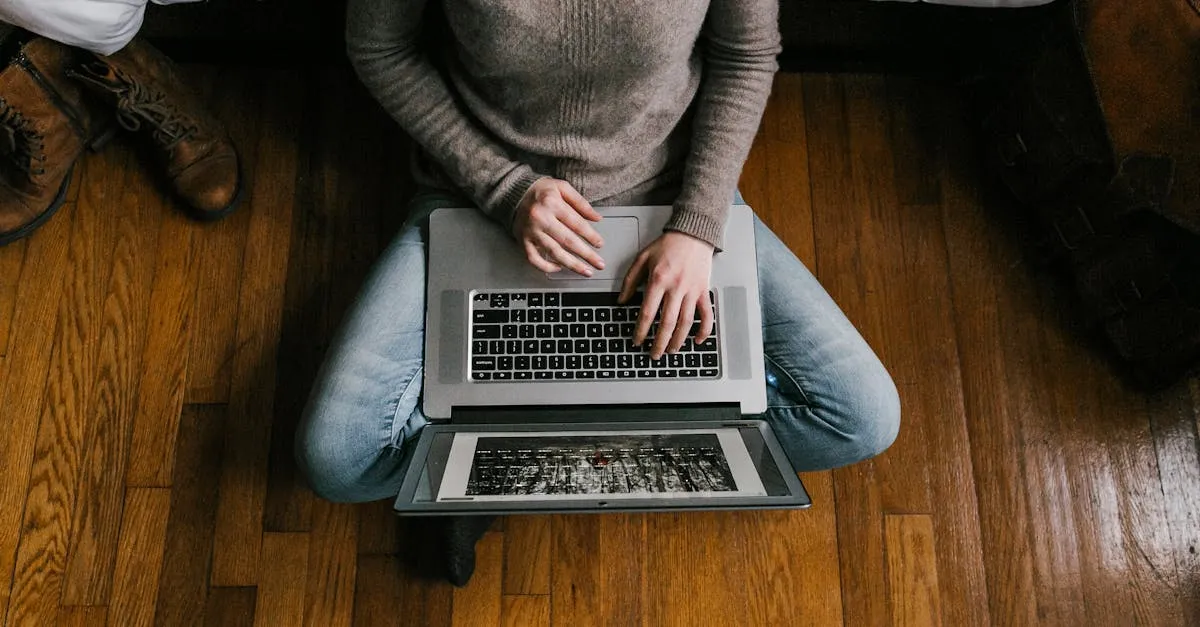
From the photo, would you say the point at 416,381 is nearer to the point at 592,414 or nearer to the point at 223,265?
the point at 592,414

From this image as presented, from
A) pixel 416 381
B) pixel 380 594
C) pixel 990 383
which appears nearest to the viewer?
pixel 416 381

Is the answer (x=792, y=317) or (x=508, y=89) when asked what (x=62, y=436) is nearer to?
(x=508, y=89)

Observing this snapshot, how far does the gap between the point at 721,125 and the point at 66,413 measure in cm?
105

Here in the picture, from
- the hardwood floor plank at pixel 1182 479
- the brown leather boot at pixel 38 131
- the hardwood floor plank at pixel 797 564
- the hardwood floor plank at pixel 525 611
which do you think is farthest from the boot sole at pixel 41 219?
the hardwood floor plank at pixel 1182 479

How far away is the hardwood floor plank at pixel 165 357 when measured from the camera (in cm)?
122

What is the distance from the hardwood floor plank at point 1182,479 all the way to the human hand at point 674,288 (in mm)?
835

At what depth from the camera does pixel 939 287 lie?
1.34 metres

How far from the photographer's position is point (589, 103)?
922 mm

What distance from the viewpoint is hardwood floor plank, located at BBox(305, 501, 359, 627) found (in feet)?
3.88

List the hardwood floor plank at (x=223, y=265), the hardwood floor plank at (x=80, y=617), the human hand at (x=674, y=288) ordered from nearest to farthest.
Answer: the human hand at (x=674, y=288) < the hardwood floor plank at (x=80, y=617) < the hardwood floor plank at (x=223, y=265)

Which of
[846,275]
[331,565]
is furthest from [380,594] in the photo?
[846,275]

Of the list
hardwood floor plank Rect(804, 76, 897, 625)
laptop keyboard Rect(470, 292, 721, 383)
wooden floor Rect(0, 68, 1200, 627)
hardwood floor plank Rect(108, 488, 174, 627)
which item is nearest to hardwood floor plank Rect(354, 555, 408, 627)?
wooden floor Rect(0, 68, 1200, 627)

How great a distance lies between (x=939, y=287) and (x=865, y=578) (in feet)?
1.57

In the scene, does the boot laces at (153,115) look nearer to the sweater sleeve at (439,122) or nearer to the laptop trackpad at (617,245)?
the sweater sleeve at (439,122)
